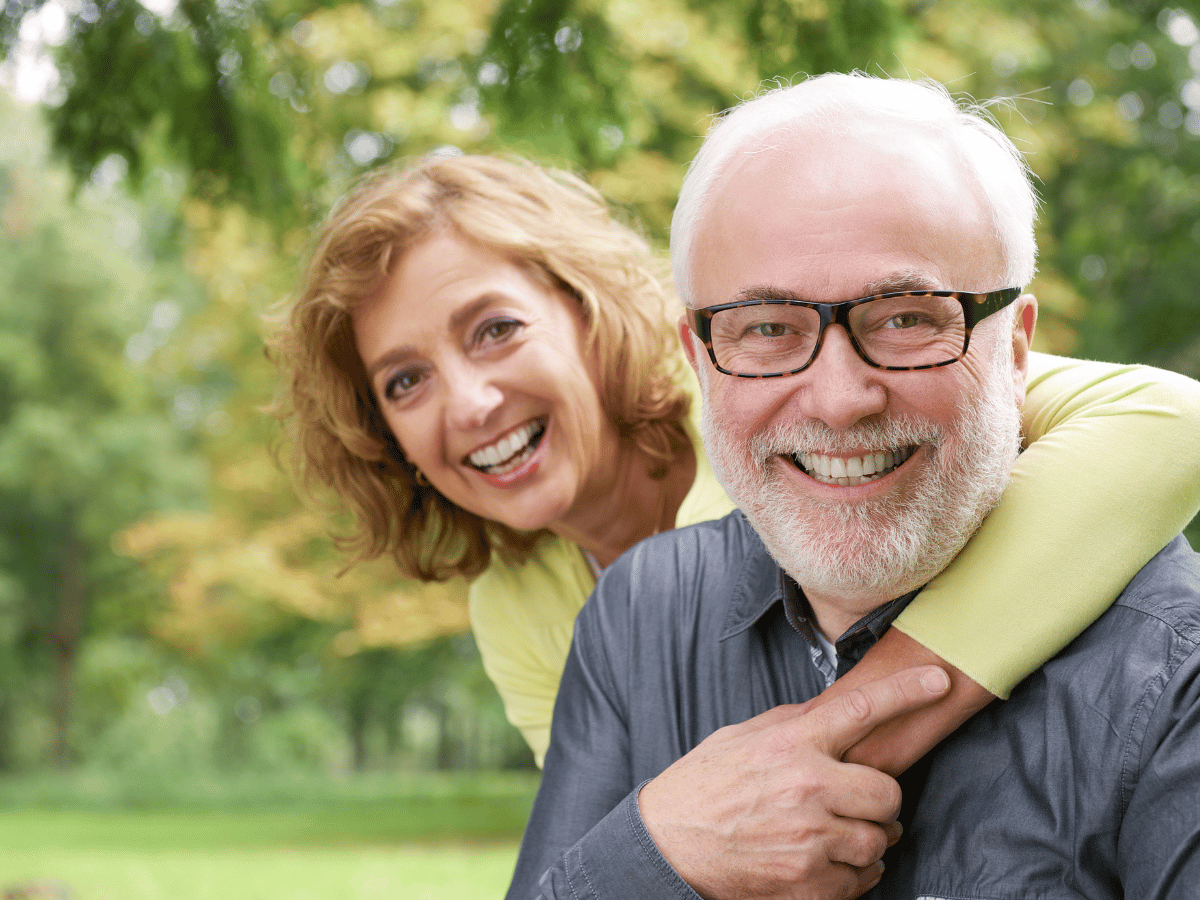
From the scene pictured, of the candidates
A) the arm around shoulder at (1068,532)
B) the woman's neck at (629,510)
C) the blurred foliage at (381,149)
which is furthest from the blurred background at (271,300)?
the arm around shoulder at (1068,532)

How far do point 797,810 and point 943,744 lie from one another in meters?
0.24

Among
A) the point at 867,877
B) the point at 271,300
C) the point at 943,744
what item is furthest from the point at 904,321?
the point at 271,300

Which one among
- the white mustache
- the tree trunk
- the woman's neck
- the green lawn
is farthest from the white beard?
the tree trunk

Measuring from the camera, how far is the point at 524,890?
5.95ft

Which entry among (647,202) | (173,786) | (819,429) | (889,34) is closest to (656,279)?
(889,34)

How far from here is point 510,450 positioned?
271 centimetres

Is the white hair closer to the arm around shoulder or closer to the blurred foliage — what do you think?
the arm around shoulder

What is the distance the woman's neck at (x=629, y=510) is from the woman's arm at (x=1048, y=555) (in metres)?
1.40

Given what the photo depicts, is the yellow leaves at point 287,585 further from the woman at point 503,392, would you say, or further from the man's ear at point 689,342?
the man's ear at point 689,342

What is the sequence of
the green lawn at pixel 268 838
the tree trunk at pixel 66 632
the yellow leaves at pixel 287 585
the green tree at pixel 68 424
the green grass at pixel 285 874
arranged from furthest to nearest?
the tree trunk at pixel 66 632
the green tree at pixel 68 424
the green lawn at pixel 268 838
the green grass at pixel 285 874
the yellow leaves at pixel 287 585

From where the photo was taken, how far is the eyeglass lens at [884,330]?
4.97 ft

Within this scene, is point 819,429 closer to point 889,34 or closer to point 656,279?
point 656,279

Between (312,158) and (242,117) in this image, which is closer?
(242,117)

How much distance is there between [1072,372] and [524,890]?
1.20m
